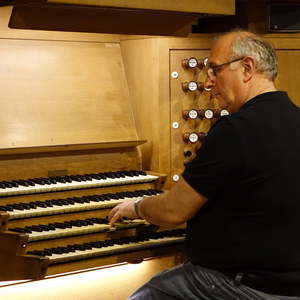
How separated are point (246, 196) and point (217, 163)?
0.60 ft

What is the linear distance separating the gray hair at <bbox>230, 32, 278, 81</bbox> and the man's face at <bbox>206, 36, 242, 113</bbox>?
3cm

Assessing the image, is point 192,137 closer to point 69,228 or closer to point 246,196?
point 69,228

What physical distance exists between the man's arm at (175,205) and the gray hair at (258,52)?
57 centimetres

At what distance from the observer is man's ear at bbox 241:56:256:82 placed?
8.93 ft

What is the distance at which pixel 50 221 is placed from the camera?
3385 mm

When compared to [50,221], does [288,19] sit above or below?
above

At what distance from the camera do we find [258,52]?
8.93 ft

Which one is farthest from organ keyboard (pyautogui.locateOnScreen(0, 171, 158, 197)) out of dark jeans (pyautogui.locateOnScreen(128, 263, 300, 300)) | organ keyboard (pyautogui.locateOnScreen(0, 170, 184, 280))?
dark jeans (pyautogui.locateOnScreen(128, 263, 300, 300))

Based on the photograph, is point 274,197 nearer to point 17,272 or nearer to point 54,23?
point 17,272

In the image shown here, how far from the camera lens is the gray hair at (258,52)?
107 inches

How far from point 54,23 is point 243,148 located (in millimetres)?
1486

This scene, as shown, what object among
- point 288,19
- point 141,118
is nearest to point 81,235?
point 141,118

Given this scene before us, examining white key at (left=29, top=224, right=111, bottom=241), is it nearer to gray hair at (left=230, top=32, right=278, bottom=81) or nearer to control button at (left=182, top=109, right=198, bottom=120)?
control button at (left=182, top=109, right=198, bottom=120)

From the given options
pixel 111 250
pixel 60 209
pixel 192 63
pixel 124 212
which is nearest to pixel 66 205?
pixel 60 209
